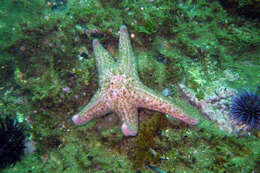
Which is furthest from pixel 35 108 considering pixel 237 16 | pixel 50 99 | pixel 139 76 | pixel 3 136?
pixel 237 16

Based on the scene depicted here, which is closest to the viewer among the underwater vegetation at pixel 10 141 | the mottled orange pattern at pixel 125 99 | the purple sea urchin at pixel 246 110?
the purple sea urchin at pixel 246 110

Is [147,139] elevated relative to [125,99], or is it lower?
lower

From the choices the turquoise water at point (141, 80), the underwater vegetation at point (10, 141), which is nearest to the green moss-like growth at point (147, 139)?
the turquoise water at point (141, 80)

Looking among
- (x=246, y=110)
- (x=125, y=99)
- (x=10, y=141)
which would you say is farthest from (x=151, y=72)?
(x=10, y=141)

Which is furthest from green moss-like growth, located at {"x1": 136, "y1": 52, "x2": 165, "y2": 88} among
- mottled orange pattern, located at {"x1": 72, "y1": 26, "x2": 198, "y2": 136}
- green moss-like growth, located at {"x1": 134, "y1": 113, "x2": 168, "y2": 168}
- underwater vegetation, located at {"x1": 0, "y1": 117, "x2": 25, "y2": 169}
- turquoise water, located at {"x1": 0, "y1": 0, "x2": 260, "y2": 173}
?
underwater vegetation, located at {"x1": 0, "y1": 117, "x2": 25, "y2": 169}

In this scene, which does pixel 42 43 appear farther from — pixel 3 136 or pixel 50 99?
pixel 3 136

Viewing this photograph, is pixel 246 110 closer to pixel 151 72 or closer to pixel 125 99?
pixel 151 72

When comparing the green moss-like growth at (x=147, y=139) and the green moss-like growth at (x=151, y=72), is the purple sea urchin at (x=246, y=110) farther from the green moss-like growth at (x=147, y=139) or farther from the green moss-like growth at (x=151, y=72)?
the green moss-like growth at (x=151, y=72)
